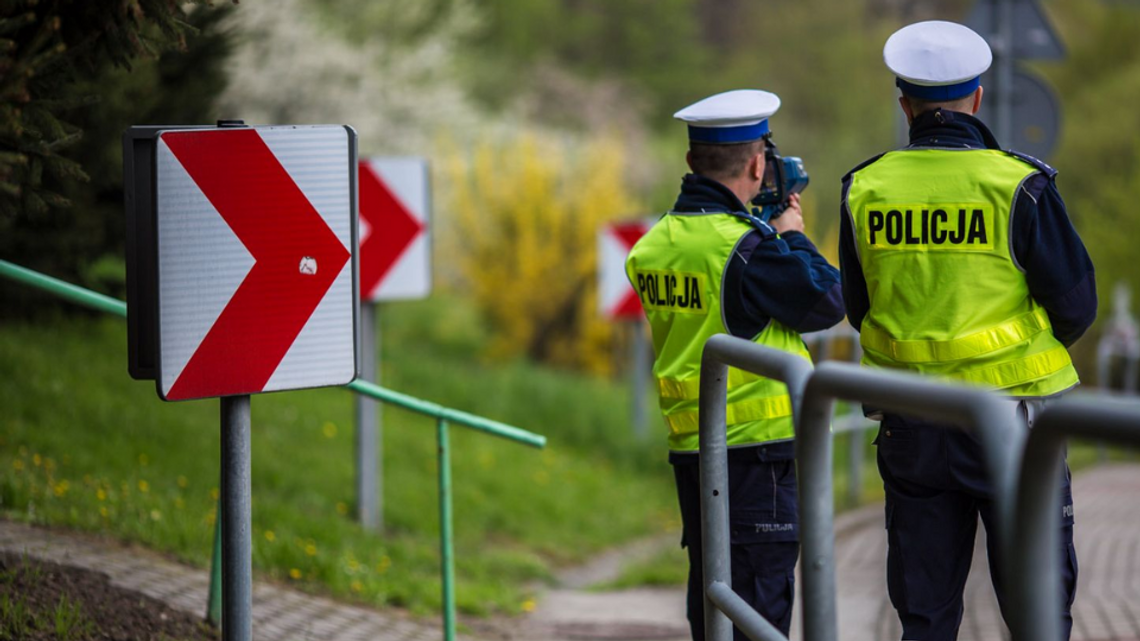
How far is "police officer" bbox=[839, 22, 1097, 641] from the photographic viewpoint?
332cm

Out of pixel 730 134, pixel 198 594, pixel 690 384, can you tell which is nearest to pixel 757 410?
pixel 690 384

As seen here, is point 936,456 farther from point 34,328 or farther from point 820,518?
point 34,328

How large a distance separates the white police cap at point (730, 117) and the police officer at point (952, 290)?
484mm

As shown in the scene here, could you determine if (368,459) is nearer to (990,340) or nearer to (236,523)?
(236,523)

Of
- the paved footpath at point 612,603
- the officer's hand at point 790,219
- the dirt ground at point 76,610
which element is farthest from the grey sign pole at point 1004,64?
the dirt ground at point 76,610

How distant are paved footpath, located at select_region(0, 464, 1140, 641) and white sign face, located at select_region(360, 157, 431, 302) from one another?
1.92 metres

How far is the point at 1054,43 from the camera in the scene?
23.9 ft

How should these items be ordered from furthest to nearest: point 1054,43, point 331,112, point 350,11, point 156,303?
point 350,11 < point 331,112 < point 1054,43 < point 156,303

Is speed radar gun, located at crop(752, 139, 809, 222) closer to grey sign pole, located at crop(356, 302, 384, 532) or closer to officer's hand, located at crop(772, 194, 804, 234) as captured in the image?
officer's hand, located at crop(772, 194, 804, 234)

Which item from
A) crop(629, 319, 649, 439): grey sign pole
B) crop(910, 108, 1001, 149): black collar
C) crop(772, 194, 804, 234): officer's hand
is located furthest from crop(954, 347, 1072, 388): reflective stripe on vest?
crop(629, 319, 649, 439): grey sign pole

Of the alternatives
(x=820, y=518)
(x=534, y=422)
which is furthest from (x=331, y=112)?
(x=820, y=518)

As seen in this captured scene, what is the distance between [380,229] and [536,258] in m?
10.4

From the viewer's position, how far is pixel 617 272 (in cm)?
1110

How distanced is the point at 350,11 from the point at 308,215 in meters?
22.9
